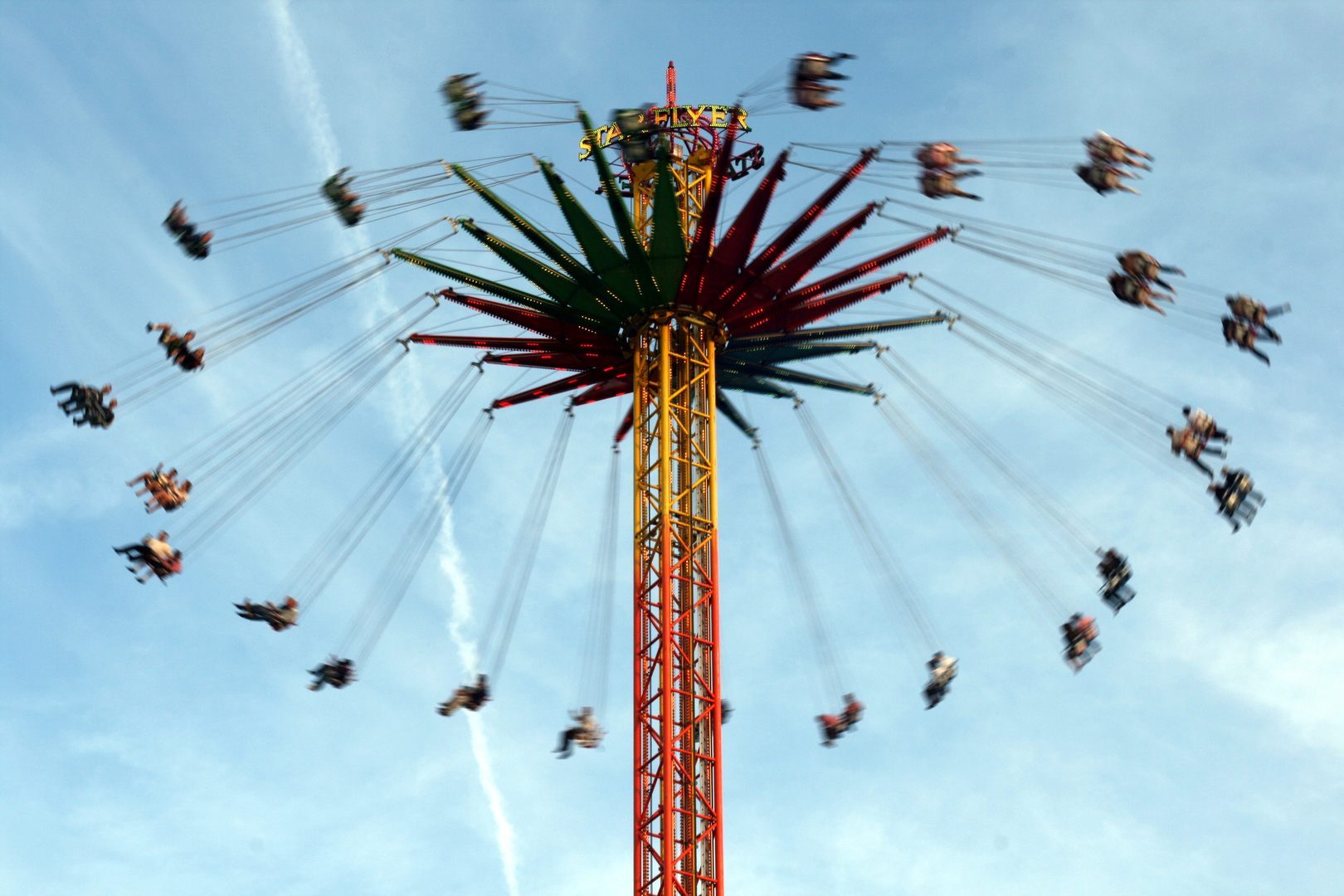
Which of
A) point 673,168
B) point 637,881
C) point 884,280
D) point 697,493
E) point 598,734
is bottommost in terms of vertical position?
point 637,881

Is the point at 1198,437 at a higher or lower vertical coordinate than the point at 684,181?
lower

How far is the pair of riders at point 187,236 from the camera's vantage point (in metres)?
36.7

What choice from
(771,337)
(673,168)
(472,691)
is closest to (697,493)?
(771,337)

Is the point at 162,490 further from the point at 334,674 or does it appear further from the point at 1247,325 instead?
the point at 1247,325

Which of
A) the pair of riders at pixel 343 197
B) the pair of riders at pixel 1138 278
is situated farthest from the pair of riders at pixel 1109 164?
the pair of riders at pixel 343 197

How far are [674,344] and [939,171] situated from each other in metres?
6.86

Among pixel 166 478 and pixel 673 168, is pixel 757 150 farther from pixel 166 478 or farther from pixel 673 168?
pixel 166 478

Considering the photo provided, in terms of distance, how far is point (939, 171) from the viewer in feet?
112

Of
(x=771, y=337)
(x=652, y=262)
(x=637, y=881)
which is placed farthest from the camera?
(x=771, y=337)

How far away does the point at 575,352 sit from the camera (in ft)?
118

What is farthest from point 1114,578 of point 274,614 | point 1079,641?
point 274,614

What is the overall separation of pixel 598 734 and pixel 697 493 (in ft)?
18.4

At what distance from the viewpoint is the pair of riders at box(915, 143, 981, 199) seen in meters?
34.1

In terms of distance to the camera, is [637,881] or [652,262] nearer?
[637,881]
